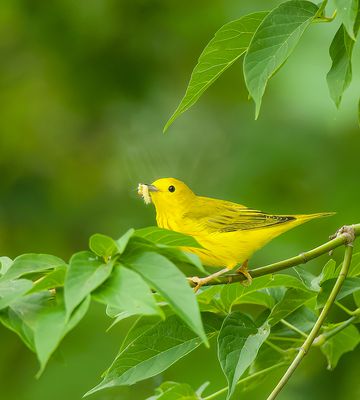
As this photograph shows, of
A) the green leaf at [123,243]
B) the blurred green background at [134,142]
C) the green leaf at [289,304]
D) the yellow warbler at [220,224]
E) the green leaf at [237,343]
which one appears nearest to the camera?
the green leaf at [123,243]

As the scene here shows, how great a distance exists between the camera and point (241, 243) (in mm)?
3684

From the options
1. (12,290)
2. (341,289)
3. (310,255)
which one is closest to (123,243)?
(12,290)

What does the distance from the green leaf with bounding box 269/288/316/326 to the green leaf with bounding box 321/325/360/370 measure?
1.41 ft

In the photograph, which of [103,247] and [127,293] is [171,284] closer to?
[127,293]

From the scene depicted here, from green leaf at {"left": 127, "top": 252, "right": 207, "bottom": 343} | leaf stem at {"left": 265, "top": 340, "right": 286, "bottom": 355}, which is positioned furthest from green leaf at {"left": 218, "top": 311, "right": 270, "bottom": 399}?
green leaf at {"left": 127, "top": 252, "right": 207, "bottom": 343}

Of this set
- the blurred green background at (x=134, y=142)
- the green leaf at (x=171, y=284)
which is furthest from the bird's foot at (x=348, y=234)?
the blurred green background at (x=134, y=142)

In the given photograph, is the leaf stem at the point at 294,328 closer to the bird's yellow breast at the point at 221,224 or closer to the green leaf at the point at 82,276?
the bird's yellow breast at the point at 221,224

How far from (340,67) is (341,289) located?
2.13 feet

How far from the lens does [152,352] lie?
2.63 m

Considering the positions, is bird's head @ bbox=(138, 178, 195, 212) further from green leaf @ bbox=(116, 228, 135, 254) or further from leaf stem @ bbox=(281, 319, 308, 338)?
green leaf @ bbox=(116, 228, 135, 254)

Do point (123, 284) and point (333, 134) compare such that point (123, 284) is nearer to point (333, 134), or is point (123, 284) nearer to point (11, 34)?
point (333, 134)

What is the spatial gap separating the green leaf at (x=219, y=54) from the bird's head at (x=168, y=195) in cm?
167

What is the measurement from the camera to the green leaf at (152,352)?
260 centimetres

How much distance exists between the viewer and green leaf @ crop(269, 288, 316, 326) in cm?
276
